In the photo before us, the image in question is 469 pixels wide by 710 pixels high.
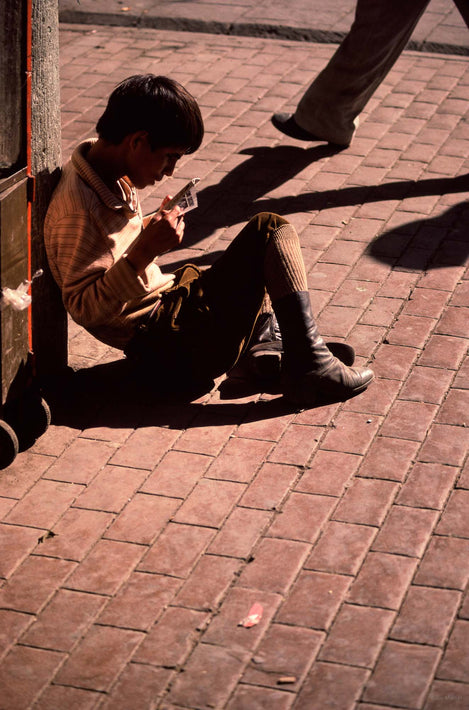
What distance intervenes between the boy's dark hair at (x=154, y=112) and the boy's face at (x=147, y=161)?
0.08 ft

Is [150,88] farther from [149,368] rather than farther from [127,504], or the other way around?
[127,504]

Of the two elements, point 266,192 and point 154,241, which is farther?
point 266,192

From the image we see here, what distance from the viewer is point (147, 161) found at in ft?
12.3

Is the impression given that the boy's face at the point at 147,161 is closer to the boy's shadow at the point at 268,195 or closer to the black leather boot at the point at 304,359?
the black leather boot at the point at 304,359

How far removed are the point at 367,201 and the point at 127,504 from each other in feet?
9.41

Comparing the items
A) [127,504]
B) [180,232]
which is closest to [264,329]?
[180,232]

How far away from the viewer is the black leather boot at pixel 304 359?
404 cm

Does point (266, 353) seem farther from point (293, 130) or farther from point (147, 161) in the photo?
point (293, 130)

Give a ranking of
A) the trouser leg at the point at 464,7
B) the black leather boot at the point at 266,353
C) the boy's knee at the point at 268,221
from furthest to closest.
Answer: the trouser leg at the point at 464,7, the black leather boot at the point at 266,353, the boy's knee at the point at 268,221

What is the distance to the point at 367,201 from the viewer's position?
19.4 feet

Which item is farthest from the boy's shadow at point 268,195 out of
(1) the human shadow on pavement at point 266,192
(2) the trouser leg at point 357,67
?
(2) the trouser leg at point 357,67

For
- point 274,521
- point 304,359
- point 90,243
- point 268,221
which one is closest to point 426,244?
point 268,221

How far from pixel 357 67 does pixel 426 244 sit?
1.36 metres

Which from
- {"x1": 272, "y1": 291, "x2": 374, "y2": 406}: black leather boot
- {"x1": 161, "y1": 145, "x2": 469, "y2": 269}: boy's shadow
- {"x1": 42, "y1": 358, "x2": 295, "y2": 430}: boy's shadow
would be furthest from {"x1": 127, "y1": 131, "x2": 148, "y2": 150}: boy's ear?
{"x1": 161, "y1": 145, "x2": 469, "y2": 269}: boy's shadow
